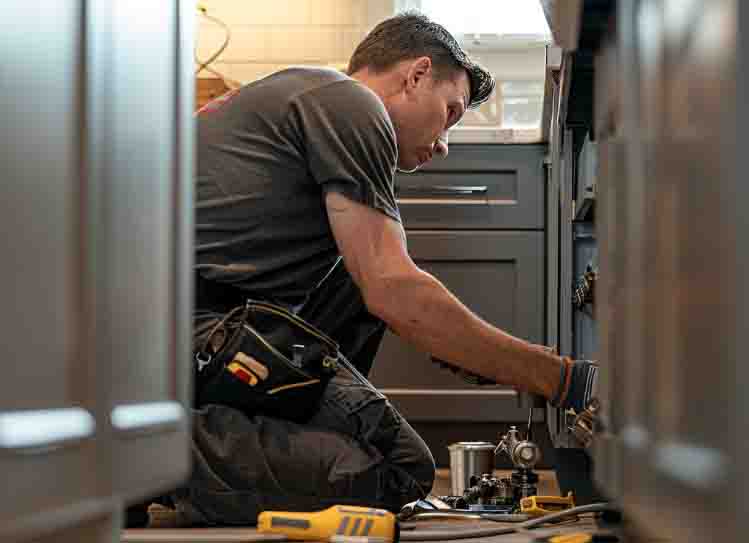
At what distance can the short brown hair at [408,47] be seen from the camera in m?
2.66

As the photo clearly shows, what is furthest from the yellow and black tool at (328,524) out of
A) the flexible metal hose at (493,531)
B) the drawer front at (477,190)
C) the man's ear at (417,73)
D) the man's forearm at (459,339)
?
the drawer front at (477,190)

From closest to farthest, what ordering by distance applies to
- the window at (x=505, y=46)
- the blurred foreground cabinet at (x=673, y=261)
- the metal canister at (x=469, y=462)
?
the blurred foreground cabinet at (x=673, y=261), the metal canister at (x=469, y=462), the window at (x=505, y=46)

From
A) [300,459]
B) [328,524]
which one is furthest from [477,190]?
[328,524]

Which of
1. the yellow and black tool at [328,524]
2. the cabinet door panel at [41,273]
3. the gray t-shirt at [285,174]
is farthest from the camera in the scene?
the gray t-shirt at [285,174]

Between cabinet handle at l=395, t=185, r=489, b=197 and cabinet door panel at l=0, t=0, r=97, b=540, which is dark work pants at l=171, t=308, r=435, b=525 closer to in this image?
cabinet door panel at l=0, t=0, r=97, b=540

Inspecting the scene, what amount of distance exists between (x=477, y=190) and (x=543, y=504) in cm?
171

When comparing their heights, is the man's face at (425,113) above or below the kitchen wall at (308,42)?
below

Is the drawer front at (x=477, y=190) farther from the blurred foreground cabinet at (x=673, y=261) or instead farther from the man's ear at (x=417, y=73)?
the blurred foreground cabinet at (x=673, y=261)

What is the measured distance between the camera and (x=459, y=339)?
88.8 inches

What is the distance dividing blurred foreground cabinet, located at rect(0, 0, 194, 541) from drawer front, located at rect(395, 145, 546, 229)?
2819 mm

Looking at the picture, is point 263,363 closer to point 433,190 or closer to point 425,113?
point 425,113

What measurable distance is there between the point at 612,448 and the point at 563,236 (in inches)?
94.3

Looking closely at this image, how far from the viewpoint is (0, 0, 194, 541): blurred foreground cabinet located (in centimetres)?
67

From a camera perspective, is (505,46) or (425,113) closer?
(425,113)
